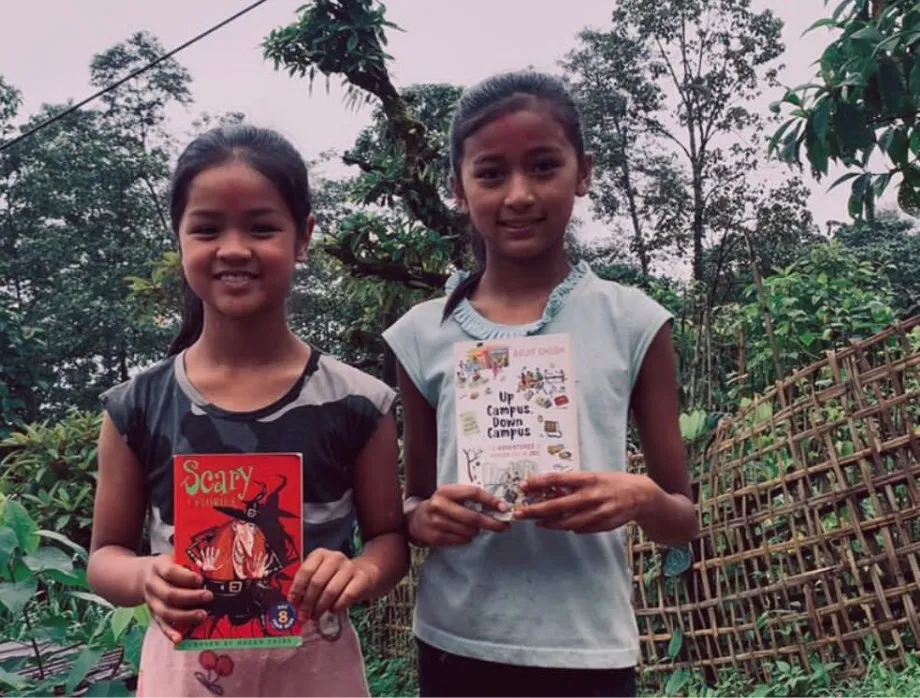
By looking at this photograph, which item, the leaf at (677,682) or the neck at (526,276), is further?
the leaf at (677,682)

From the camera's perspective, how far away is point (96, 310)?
11656 millimetres

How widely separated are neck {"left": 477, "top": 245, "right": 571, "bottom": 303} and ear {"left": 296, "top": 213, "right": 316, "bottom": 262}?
23 centimetres

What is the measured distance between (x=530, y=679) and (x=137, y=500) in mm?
500

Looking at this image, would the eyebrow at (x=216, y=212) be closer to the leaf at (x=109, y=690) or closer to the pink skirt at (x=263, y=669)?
the pink skirt at (x=263, y=669)

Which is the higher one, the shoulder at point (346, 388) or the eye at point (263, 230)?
the eye at point (263, 230)

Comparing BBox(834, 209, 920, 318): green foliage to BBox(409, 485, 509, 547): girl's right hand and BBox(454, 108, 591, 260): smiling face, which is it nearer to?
BBox(454, 108, 591, 260): smiling face

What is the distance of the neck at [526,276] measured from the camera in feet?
3.80

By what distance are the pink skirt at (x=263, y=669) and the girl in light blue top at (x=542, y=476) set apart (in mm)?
108

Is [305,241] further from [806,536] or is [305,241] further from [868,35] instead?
[806,536]

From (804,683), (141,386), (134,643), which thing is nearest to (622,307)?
(141,386)

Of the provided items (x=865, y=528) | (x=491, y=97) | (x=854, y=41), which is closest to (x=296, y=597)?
(x=491, y=97)

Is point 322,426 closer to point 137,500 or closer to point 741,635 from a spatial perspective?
point 137,500

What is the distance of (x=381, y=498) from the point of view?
108cm

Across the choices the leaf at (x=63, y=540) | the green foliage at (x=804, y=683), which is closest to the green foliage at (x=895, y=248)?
the green foliage at (x=804, y=683)
